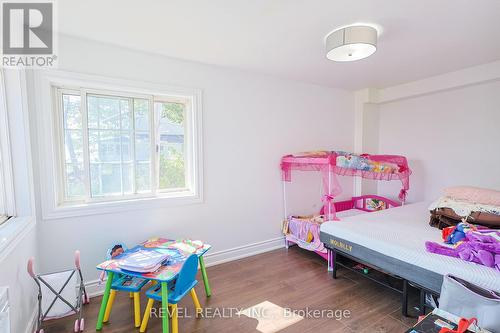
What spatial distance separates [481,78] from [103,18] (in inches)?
154

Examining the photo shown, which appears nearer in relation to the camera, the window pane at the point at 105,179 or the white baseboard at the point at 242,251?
the window pane at the point at 105,179

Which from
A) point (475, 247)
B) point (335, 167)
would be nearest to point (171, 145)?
point (335, 167)

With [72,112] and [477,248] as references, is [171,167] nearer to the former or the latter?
Answer: [72,112]

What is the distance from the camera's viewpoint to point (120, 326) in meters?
1.89

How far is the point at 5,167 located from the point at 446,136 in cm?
479

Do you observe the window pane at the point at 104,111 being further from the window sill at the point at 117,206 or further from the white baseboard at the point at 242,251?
the white baseboard at the point at 242,251

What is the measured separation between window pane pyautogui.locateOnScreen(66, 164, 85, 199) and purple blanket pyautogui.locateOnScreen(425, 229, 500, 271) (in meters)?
3.07

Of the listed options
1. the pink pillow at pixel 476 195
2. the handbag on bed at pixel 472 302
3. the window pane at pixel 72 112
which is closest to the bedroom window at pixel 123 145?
Answer: the window pane at pixel 72 112

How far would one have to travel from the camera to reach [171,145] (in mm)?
2791

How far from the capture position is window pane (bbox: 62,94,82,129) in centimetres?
229

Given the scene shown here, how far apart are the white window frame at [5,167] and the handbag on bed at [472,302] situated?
3008mm

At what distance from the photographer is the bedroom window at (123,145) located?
2.31 metres

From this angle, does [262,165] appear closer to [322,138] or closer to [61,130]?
[322,138]

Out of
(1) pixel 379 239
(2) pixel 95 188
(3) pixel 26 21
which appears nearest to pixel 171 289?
(2) pixel 95 188
